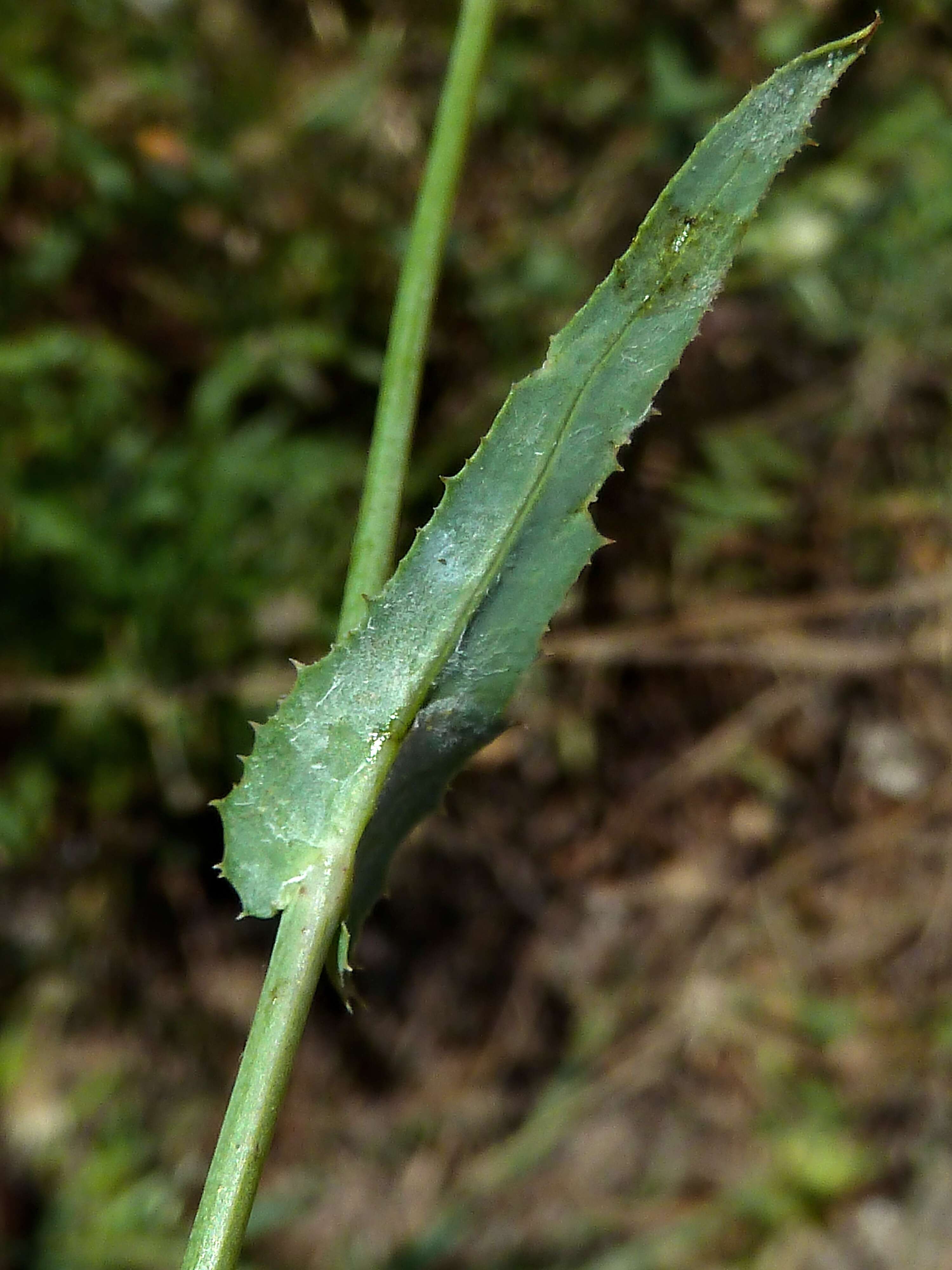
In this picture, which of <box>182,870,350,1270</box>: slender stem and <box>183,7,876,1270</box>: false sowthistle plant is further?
<box>183,7,876,1270</box>: false sowthistle plant

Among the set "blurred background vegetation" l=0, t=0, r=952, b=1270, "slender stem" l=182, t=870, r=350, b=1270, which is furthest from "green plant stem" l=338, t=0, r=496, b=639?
"blurred background vegetation" l=0, t=0, r=952, b=1270

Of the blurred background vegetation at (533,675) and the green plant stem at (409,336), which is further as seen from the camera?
the blurred background vegetation at (533,675)

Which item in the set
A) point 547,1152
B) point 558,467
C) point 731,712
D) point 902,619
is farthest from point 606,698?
point 558,467

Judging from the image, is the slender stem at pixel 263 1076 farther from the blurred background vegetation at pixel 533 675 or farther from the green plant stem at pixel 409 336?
the blurred background vegetation at pixel 533 675

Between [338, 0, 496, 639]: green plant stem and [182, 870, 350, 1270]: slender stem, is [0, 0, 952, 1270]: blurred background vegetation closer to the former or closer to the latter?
[338, 0, 496, 639]: green plant stem

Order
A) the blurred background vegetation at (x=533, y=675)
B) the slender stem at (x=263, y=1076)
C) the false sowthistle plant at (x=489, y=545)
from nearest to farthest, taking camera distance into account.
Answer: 1. the slender stem at (x=263, y=1076)
2. the false sowthistle plant at (x=489, y=545)
3. the blurred background vegetation at (x=533, y=675)

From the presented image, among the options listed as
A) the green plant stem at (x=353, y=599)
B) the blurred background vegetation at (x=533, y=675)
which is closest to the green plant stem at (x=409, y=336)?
the green plant stem at (x=353, y=599)
